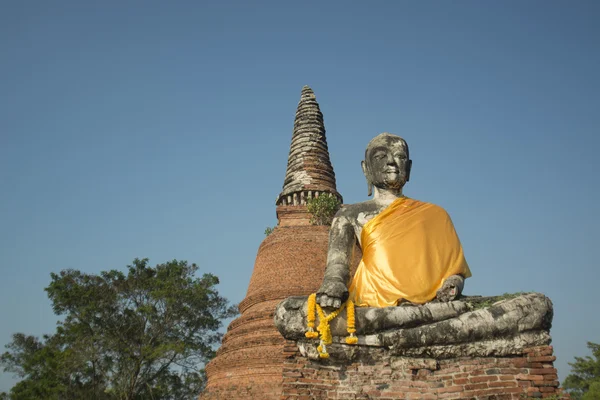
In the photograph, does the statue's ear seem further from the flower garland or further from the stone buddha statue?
the flower garland

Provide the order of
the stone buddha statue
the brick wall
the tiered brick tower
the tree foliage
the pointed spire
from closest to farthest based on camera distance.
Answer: the brick wall
the stone buddha statue
the tiered brick tower
the tree foliage
the pointed spire

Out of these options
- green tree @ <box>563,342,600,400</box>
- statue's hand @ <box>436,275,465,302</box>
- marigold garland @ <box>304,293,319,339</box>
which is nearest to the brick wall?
marigold garland @ <box>304,293,319,339</box>

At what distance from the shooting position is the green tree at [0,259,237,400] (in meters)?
22.2

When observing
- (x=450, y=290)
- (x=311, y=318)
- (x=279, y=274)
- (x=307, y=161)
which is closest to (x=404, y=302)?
(x=450, y=290)

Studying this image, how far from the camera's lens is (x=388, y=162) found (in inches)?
289

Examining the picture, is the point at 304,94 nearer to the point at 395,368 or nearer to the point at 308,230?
the point at 308,230

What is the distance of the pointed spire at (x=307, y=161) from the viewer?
759 inches

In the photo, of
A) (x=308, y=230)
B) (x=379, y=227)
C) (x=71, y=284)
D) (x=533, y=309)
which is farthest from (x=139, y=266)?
(x=533, y=309)

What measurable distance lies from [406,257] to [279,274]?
10.9m

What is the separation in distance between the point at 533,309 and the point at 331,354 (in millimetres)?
2328

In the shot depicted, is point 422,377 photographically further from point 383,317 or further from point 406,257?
point 406,257

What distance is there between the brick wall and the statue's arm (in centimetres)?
72

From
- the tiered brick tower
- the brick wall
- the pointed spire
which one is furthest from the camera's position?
the pointed spire

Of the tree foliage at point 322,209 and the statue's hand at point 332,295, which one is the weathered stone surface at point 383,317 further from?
the tree foliage at point 322,209
